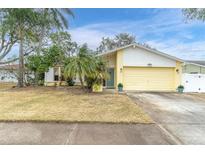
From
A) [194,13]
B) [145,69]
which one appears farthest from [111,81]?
[194,13]

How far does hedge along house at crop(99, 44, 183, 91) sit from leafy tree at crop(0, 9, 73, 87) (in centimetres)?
663

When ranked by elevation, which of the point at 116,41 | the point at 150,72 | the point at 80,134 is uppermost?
the point at 116,41

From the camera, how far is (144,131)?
20.3 feet

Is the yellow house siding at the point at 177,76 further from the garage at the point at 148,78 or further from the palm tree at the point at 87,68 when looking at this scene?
the palm tree at the point at 87,68

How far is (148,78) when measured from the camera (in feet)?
61.8

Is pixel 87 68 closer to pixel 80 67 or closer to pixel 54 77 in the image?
pixel 80 67

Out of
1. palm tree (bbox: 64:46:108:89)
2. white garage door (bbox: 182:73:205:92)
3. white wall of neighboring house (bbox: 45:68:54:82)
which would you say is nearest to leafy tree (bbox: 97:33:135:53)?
white wall of neighboring house (bbox: 45:68:54:82)

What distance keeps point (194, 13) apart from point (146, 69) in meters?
7.55

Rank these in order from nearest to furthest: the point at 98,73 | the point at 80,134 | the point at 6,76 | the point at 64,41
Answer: the point at 80,134 → the point at 98,73 → the point at 64,41 → the point at 6,76

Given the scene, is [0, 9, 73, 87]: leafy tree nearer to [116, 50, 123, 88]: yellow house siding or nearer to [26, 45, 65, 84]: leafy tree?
[26, 45, 65, 84]: leafy tree

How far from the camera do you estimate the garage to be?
18656 millimetres
